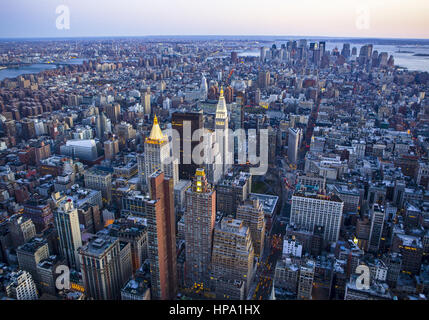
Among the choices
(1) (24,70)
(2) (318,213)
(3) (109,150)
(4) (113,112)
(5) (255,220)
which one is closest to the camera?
(5) (255,220)

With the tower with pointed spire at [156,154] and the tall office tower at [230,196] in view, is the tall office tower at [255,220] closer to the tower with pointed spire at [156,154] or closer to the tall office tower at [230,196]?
the tall office tower at [230,196]

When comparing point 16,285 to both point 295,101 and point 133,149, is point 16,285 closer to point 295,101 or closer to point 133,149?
point 133,149

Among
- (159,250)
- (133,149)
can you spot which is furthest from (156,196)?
(133,149)

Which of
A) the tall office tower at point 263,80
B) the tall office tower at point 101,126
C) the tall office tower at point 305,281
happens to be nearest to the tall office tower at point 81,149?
the tall office tower at point 101,126

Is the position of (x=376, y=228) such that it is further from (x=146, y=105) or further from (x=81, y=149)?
(x=146, y=105)

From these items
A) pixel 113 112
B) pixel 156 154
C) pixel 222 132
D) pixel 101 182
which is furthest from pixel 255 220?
pixel 113 112
